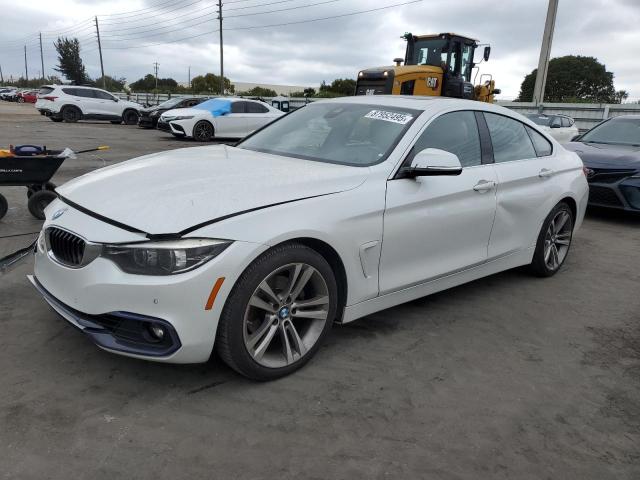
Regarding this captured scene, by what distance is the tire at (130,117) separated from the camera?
25172 millimetres

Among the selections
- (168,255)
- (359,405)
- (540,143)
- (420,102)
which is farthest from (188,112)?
(359,405)

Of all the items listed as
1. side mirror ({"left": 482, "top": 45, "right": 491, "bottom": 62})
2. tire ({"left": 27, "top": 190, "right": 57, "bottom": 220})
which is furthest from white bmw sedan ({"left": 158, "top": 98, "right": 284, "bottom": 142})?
tire ({"left": 27, "top": 190, "right": 57, "bottom": 220})

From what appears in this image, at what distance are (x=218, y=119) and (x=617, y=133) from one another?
39.9 ft

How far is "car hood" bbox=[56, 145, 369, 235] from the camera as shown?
2.62 m

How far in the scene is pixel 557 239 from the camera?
4.98 meters

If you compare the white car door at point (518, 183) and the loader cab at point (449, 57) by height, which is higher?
the loader cab at point (449, 57)

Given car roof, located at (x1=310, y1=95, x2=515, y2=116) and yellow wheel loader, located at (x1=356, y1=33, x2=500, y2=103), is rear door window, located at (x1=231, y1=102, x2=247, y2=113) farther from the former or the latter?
car roof, located at (x1=310, y1=95, x2=515, y2=116)

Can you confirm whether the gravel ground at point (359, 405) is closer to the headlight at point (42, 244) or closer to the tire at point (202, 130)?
the headlight at point (42, 244)

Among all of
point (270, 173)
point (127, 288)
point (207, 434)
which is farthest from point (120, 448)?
point (270, 173)

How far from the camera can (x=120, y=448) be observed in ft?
7.64

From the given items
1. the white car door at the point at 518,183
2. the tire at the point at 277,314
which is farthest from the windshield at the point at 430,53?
the tire at the point at 277,314

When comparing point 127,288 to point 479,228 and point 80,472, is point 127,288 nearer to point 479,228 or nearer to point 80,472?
point 80,472

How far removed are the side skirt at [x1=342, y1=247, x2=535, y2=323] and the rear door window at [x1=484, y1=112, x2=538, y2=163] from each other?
0.80 meters

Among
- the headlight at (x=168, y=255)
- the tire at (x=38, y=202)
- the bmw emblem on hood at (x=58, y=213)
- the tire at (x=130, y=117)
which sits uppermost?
the bmw emblem on hood at (x=58, y=213)
